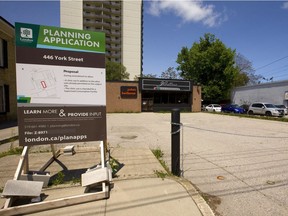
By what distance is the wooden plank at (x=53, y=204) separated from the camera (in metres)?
2.87

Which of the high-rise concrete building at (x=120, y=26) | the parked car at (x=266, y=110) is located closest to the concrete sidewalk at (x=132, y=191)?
the parked car at (x=266, y=110)

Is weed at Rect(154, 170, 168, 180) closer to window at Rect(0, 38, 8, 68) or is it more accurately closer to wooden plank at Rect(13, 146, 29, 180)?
wooden plank at Rect(13, 146, 29, 180)

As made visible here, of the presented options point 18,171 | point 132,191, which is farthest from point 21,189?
point 132,191

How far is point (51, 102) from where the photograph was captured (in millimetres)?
3758

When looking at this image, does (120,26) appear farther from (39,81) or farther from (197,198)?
(197,198)

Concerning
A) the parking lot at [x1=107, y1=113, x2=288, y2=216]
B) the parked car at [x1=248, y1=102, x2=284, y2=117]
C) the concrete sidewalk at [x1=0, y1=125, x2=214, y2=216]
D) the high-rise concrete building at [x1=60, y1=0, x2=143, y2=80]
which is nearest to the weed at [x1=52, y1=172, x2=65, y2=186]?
the concrete sidewalk at [x1=0, y1=125, x2=214, y2=216]

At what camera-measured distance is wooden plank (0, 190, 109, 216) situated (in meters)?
2.87

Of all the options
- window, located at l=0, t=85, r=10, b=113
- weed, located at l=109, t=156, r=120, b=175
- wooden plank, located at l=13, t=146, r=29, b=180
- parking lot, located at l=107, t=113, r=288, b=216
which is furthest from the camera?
window, located at l=0, t=85, r=10, b=113

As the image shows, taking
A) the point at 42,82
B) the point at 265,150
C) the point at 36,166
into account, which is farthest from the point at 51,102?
the point at 265,150

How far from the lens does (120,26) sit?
70812mm

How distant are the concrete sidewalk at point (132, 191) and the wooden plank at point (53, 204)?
58mm

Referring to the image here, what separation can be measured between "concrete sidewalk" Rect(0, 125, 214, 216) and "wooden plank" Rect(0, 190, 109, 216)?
58 mm

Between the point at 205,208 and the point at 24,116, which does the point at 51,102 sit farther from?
the point at 205,208

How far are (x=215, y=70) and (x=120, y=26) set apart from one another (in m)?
44.5
